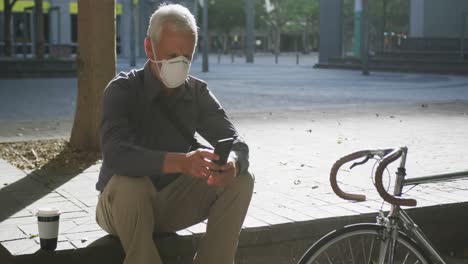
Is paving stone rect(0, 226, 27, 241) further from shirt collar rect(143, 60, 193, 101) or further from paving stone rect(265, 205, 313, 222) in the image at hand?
paving stone rect(265, 205, 313, 222)

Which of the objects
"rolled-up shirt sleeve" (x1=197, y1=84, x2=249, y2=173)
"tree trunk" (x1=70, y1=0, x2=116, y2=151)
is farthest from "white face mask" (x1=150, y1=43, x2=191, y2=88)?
"tree trunk" (x1=70, y1=0, x2=116, y2=151)

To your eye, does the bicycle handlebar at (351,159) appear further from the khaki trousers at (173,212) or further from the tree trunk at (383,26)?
the tree trunk at (383,26)

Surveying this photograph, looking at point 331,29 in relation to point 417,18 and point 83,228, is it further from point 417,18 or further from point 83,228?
point 83,228

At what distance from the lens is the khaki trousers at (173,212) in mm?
3469

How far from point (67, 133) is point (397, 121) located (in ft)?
15.3

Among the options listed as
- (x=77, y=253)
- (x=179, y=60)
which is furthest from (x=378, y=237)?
(x=77, y=253)

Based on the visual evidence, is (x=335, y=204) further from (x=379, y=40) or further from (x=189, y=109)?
(x=379, y=40)

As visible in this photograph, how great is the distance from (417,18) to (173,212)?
1215 inches

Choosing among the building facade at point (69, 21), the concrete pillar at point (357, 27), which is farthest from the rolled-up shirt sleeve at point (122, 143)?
the building facade at point (69, 21)

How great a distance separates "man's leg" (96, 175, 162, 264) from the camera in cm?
346

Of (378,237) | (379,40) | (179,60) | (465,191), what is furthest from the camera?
(379,40)

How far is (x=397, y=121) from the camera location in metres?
11.2

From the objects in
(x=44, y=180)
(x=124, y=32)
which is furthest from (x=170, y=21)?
(x=124, y=32)

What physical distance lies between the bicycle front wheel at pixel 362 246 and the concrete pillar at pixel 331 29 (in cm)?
3338
